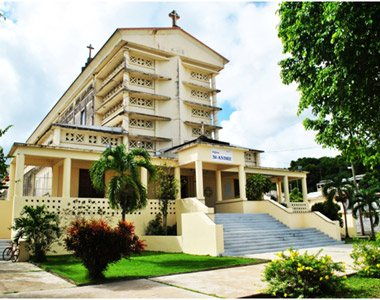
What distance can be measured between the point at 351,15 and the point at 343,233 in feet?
65.9

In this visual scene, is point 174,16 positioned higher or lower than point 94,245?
higher

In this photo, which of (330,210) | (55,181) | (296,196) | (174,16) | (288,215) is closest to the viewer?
(288,215)

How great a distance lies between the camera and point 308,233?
1817cm

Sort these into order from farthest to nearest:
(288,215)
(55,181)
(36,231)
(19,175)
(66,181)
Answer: (55,181), (288,215), (66,181), (19,175), (36,231)

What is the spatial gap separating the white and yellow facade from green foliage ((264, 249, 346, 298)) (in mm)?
6902

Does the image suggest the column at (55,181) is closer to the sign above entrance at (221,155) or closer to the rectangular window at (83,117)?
the sign above entrance at (221,155)

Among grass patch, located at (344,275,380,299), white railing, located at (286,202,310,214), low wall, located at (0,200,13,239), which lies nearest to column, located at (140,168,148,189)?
low wall, located at (0,200,13,239)

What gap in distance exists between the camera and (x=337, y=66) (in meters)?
8.44

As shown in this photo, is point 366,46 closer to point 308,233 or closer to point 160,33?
point 308,233

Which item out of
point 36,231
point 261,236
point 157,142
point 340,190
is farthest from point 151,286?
point 340,190

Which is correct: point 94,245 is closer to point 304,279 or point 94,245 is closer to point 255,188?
point 304,279

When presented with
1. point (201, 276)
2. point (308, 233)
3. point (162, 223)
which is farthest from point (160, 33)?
point (201, 276)

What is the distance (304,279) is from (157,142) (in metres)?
19.4

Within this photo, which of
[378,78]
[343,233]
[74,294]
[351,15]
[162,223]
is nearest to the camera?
[74,294]
